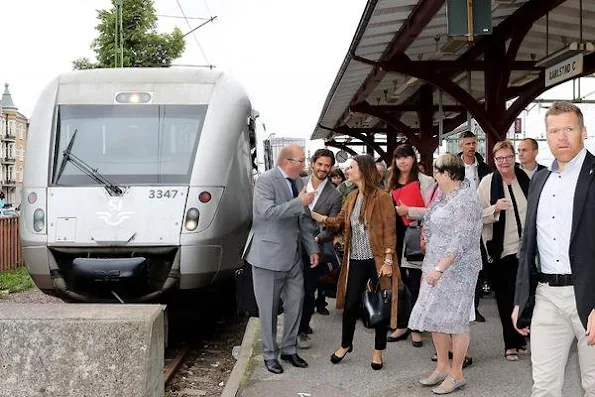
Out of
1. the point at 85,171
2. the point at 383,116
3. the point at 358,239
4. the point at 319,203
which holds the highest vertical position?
the point at 383,116

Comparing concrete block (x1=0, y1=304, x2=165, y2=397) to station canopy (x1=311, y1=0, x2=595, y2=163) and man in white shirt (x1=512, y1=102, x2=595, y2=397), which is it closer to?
man in white shirt (x1=512, y1=102, x2=595, y2=397)

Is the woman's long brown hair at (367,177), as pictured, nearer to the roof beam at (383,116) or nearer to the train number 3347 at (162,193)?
the train number 3347 at (162,193)

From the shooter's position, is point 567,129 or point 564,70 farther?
point 564,70

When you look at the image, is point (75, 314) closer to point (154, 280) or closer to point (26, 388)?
point (26, 388)

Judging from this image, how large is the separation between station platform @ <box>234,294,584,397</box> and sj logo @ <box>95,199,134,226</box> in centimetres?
156

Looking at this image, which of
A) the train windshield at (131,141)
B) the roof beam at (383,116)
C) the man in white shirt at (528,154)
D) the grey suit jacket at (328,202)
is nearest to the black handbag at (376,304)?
the grey suit jacket at (328,202)

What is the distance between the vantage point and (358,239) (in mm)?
5504

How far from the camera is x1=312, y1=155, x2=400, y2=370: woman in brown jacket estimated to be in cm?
544

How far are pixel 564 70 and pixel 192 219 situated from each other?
5145 mm

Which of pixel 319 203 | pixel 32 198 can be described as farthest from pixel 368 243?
pixel 32 198

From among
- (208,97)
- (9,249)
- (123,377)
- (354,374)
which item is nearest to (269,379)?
(354,374)

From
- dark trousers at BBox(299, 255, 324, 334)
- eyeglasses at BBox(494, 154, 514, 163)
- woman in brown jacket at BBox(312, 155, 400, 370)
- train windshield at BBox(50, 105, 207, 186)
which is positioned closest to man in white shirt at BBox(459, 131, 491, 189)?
eyeglasses at BBox(494, 154, 514, 163)

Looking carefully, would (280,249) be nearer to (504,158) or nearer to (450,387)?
(450,387)

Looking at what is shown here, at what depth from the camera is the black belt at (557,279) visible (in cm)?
338
